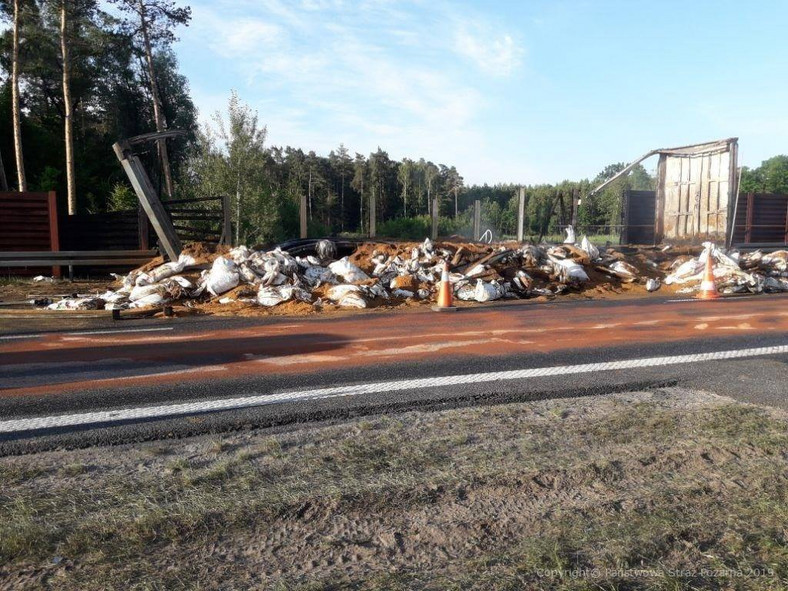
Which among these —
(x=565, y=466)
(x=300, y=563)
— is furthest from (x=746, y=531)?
(x=300, y=563)

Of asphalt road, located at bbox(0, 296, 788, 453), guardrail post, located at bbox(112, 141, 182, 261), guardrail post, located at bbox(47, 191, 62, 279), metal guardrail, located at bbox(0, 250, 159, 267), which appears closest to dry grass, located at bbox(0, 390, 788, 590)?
asphalt road, located at bbox(0, 296, 788, 453)

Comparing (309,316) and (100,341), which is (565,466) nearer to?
A: (100,341)

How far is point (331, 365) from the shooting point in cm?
606

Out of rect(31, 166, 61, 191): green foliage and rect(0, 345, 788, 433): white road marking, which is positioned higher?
rect(31, 166, 61, 191): green foliage

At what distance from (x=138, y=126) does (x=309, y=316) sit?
3861 cm

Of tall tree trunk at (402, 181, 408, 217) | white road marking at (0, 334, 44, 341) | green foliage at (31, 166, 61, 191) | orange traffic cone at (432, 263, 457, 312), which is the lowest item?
white road marking at (0, 334, 44, 341)

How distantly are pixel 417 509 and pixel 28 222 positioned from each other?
17860mm

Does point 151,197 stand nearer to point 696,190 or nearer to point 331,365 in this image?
point 331,365

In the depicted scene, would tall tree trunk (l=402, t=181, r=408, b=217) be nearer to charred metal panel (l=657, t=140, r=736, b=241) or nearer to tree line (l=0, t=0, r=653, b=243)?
tree line (l=0, t=0, r=653, b=243)

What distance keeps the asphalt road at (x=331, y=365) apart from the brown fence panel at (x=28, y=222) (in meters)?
8.60

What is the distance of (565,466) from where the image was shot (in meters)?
3.32

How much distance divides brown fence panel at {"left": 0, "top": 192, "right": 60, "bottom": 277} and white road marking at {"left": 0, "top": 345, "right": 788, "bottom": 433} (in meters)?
14.9

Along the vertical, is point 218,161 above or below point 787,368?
above

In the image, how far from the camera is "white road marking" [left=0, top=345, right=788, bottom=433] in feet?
14.0
